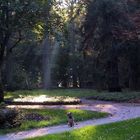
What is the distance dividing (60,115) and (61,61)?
1465 inches

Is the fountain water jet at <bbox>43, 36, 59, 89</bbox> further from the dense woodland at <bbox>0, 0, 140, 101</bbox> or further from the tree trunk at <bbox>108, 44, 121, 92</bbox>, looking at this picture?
the tree trunk at <bbox>108, 44, 121, 92</bbox>

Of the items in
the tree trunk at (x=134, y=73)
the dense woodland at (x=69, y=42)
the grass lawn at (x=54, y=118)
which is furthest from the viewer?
the tree trunk at (x=134, y=73)

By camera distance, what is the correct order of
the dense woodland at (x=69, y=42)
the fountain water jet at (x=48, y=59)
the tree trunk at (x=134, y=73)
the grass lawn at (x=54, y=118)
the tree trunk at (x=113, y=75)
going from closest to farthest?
1. the grass lawn at (x=54, y=118)
2. the dense woodland at (x=69, y=42)
3. the tree trunk at (x=113, y=75)
4. the tree trunk at (x=134, y=73)
5. the fountain water jet at (x=48, y=59)

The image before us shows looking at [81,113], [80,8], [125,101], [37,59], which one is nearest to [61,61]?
[37,59]

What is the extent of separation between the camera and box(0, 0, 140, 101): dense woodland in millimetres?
22266

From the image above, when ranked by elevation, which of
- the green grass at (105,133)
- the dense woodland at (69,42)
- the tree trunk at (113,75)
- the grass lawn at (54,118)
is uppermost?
the dense woodland at (69,42)

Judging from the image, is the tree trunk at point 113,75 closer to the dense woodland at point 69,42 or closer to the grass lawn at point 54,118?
the dense woodland at point 69,42

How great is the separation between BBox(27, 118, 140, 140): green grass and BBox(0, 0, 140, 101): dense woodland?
8176mm

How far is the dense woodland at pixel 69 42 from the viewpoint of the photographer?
2227cm

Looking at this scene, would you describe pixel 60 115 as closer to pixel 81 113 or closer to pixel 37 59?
pixel 81 113

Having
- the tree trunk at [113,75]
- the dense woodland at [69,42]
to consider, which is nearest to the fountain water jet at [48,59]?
the dense woodland at [69,42]

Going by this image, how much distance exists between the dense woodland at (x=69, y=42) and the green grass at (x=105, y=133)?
8.18m

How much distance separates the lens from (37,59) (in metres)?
56.5

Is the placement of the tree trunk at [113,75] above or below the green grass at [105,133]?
above
